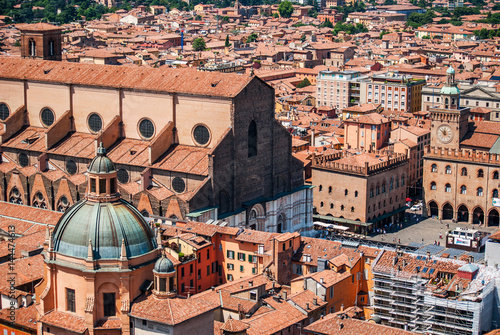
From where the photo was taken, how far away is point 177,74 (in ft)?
230

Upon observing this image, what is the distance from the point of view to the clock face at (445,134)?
87.8 metres

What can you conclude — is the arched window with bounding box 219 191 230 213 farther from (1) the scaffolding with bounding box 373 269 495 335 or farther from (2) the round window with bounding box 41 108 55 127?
(1) the scaffolding with bounding box 373 269 495 335

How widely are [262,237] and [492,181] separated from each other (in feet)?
96.9

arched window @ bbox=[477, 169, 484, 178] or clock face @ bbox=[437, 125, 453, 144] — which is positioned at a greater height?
clock face @ bbox=[437, 125, 453, 144]

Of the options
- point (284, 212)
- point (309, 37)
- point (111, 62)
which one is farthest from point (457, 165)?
point (309, 37)

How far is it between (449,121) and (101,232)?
49407 mm

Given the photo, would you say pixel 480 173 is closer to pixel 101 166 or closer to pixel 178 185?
pixel 178 185

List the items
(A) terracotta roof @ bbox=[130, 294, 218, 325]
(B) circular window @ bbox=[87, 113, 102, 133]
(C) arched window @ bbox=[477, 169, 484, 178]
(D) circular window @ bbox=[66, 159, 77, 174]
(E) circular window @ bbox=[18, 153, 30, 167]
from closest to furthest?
(A) terracotta roof @ bbox=[130, 294, 218, 325] → (D) circular window @ bbox=[66, 159, 77, 174] → (B) circular window @ bbox=[87, 113, 102, 133] → (E) circular window @ bbox=[18, 153, 30, 167] → (C) arched window @ bbox=[477, 169, 484, 178]

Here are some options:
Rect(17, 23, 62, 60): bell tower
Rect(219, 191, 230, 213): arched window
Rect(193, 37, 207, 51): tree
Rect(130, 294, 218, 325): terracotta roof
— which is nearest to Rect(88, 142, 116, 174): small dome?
Rect(130, 294, 218, 325): terracotta roof

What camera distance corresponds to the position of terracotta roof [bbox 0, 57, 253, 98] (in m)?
67.9

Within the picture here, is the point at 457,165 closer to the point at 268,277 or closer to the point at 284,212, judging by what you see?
the point at 284,212

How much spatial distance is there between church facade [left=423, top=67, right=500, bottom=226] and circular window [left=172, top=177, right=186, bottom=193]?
26081 millimetres

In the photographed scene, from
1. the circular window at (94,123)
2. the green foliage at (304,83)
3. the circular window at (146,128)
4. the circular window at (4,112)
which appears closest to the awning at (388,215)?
the circular window at (146,128)

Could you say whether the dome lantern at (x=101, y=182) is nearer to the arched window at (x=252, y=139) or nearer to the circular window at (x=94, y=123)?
the arched window at (x=252, y=139)
